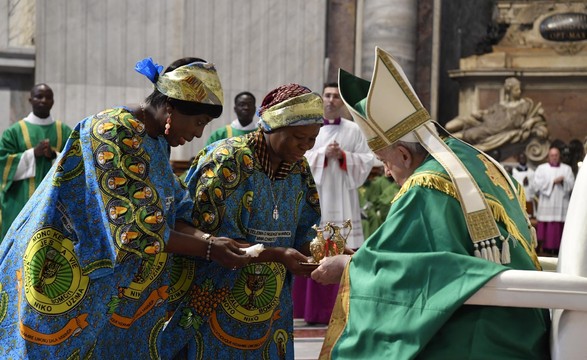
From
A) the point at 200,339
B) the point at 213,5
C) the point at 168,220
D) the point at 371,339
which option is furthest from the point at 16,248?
the point at 213,5

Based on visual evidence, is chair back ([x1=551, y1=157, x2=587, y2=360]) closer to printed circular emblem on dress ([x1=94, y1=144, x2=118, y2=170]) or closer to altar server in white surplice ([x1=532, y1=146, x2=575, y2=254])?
printed circular emblem on dress ([x1=94, y1=144, x2=118, y2=170])

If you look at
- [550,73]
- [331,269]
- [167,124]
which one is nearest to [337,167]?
[167,124]

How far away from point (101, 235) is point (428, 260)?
131 centimetres

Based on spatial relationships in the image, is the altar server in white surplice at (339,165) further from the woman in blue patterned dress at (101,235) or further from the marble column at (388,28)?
the marble column at (388,28)

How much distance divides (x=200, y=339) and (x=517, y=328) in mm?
1570

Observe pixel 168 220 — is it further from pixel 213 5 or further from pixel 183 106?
pixel 213 5

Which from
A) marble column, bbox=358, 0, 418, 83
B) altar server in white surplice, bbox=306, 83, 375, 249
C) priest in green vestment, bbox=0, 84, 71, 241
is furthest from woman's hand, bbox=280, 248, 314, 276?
marble column, bbox=358, 0, 418, 83

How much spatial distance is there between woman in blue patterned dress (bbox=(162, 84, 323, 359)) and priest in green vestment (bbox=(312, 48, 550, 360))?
874 millimetres

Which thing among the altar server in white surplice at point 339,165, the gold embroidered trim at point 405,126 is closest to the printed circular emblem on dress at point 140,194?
the gold embroidered trim at point 405,126

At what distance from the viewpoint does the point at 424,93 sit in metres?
14.8

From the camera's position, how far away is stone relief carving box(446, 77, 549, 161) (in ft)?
50.2

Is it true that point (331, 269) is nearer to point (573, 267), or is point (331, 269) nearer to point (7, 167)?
point (573, 267)

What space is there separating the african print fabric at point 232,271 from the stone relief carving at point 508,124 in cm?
1061

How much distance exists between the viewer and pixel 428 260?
3.63 meters
